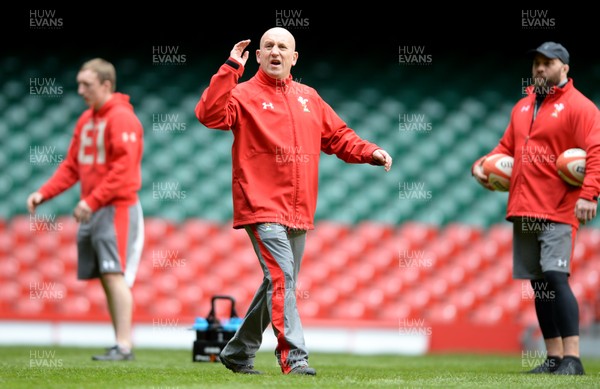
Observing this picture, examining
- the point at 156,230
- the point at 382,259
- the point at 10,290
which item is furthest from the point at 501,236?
the point at 10,290

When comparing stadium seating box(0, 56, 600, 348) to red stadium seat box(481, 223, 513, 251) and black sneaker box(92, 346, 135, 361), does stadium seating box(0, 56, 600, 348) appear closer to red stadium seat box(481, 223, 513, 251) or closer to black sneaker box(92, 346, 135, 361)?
red stadium seat box(481, 223, 513, 251)

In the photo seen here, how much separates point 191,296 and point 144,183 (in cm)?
153

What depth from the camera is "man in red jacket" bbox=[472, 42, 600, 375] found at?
495 centimetres

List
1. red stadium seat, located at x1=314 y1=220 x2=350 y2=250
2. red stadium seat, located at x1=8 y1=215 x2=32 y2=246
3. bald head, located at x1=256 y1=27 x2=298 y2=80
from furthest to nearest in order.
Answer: red stadium seat, located at x1=314 y1=220 x2=350 y2=250
red stadium seat, located at x1=8 y1=215 x2=32 y2=246
bald head, located at x1=256 y1=27 x2=298 y2=80

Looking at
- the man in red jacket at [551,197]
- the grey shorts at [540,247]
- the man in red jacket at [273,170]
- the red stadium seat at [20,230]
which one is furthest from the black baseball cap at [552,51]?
the red stadium seat at [20,230]

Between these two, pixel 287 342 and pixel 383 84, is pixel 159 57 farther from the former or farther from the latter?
pixel 287 342

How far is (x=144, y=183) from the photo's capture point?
1040 centimetres

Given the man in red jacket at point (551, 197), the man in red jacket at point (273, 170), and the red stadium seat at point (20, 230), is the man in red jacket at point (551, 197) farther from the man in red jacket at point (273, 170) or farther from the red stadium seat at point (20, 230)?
the red stadium seat at point (20, 230)

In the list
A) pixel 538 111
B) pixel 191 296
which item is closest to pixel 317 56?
pixel 191 296

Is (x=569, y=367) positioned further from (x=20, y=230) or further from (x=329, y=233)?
(x=20, y=230)

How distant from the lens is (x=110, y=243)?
5.82 m

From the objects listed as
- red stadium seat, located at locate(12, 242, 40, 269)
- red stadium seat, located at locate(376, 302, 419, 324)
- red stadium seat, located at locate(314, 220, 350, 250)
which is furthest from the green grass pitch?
red stadium seat, located at locate(314, 220, 350, 250)

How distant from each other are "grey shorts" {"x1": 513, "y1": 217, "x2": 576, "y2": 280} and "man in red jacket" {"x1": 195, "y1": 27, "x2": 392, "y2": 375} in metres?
1.04

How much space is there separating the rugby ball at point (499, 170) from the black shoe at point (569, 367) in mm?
1038
